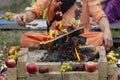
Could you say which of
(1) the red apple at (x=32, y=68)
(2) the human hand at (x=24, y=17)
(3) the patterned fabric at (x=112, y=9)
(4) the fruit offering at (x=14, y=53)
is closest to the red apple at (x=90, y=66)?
(1) the red apple at (x=32, y=68)

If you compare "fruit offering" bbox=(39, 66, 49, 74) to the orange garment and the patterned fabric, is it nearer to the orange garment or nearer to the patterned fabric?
the orange garment

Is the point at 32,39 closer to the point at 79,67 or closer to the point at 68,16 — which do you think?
the point at 68,16

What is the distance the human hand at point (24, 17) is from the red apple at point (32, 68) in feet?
2.43

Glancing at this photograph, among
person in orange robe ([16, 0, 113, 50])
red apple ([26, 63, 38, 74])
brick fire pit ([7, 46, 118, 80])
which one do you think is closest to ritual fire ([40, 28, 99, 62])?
brick fire pit ([7, 46, 118, 80])

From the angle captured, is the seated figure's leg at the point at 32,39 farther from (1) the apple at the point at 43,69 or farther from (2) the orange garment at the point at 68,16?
(1) the apple at the point at 43,69

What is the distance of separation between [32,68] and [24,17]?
896 mm

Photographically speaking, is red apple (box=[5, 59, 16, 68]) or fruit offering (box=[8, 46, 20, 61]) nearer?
red apple (box=[5, 59, 16, 68])

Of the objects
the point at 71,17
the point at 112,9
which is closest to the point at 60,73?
the point at 71,17

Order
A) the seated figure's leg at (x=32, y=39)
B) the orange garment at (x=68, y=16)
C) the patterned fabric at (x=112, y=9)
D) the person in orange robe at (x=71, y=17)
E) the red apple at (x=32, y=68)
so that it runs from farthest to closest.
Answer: the patterned fabric at (x=112, y=9), the seated figure's leg at (x=32, y=39), the orange garment at (x=68, y=16), the person in orange robe at (x=71, y=17), the red apple at (x=32, y=68)

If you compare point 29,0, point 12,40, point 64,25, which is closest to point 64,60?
point 64,25

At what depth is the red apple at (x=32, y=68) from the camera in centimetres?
465

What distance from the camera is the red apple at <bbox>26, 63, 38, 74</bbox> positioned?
4.65 metres

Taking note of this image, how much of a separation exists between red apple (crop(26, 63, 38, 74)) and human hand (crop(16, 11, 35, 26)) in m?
0.74

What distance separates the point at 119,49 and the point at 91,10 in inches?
71.0
